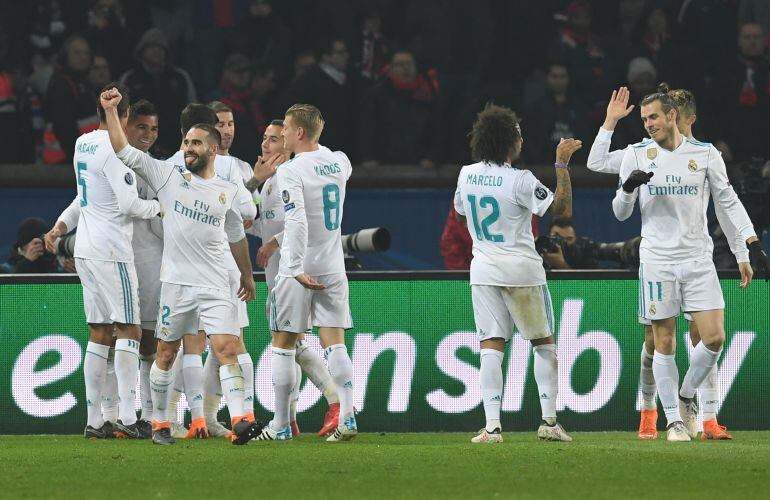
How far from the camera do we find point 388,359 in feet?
33.9

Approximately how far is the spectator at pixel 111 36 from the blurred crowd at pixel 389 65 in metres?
0.01

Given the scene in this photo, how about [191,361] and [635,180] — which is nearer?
[635,180]

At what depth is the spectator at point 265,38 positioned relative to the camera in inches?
597

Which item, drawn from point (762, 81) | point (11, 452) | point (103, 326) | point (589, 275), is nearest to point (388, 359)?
point (589, 275)

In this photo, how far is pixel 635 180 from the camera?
8.43 meters

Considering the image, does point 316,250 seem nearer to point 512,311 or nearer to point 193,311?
point 193,311

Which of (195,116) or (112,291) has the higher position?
(195,116)

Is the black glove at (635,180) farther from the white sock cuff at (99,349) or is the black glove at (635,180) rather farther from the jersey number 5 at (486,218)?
the white sock cuff at (99,349)

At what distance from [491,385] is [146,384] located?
242 cm

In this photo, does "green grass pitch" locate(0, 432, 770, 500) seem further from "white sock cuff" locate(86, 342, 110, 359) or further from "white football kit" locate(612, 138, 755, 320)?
"white football kit" locate(612, 138, 755, 320)

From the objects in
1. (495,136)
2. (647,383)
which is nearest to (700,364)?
(647,383)

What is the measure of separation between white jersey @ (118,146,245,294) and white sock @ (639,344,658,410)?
2949 mm

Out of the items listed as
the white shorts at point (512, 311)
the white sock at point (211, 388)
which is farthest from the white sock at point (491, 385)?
the white sock at point (211, 388)

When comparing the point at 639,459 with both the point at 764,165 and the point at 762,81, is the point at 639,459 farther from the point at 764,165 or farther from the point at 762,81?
the point at 762,81
